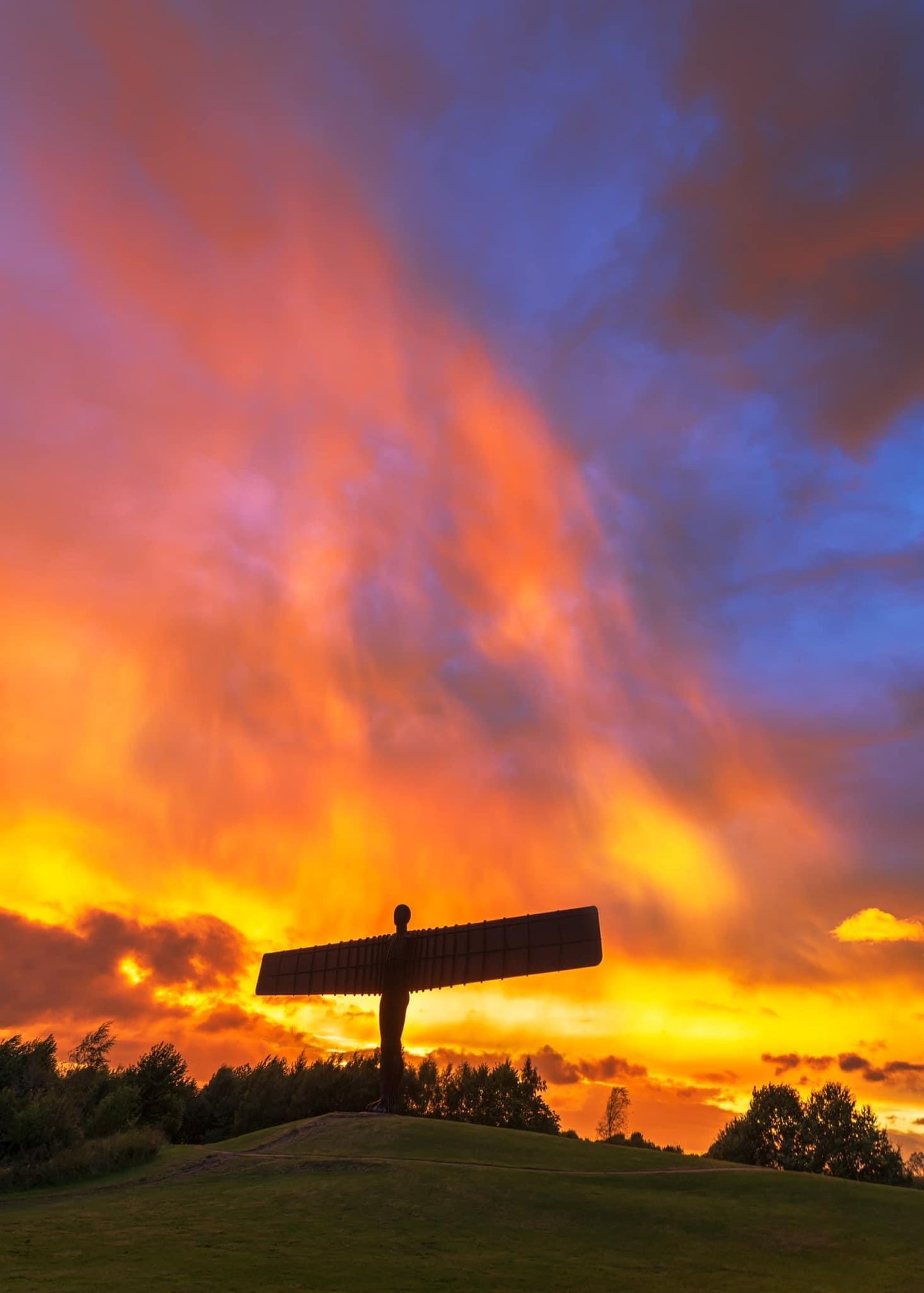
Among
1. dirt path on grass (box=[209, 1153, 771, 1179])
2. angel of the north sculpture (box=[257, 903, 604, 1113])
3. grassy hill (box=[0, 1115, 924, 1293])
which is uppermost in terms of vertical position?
angel of the north sculpture (box=[257, 903, 604, 1113])

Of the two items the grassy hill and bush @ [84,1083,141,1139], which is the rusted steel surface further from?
bush @ [84,1083,141,1139]

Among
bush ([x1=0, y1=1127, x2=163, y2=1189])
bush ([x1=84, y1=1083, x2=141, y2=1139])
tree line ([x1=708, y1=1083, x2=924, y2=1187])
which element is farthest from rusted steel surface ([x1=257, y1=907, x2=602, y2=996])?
tree line ([x1=708, y1=1083, x2=924, y2=1187])

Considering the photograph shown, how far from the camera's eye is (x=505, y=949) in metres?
40.5

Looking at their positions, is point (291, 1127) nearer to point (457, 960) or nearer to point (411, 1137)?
point (411, 1137)

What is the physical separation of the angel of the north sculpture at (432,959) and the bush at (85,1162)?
418 inches

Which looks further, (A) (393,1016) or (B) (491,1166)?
(A) (393,1016)

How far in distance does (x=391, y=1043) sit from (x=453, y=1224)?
17.7m

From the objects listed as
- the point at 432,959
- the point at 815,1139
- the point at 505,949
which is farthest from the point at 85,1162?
the point at 815,1139

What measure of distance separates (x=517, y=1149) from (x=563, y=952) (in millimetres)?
7918

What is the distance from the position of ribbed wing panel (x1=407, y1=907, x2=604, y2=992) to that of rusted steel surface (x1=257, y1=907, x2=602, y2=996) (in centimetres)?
3

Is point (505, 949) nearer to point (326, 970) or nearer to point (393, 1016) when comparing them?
point (393, 1016)

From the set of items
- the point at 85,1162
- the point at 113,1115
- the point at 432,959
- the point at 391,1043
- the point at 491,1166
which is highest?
the point at 432,959

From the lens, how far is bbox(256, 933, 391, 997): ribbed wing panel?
4438 cm

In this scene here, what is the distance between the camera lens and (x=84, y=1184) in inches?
1319
